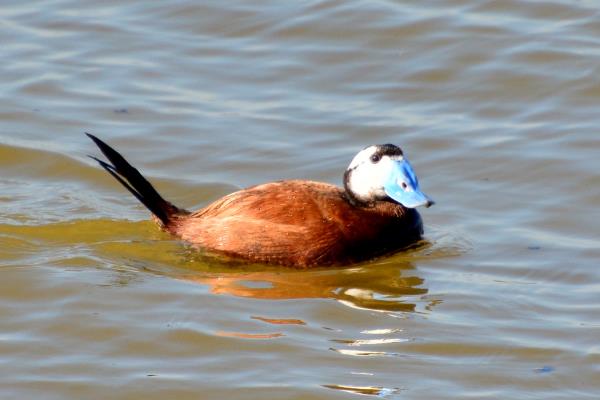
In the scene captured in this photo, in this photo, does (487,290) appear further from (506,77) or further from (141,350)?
(506,77)

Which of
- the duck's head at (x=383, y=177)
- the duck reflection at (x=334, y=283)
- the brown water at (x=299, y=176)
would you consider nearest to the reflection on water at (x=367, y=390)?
the brown water at (x=299, y=176)

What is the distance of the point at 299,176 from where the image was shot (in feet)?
32.6

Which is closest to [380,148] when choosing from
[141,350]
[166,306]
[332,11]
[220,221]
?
[220,221]

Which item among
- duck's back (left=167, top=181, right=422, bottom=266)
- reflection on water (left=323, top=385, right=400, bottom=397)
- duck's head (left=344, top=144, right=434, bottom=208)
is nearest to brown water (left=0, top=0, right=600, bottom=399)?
reflection on water (left=323, top=385, right=400, bottom=397)

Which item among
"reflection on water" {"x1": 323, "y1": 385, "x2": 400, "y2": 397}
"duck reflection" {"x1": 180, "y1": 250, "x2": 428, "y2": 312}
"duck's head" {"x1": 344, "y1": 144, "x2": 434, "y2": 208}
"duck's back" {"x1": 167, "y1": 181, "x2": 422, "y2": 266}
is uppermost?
"duck's head" {"x1": 344, "y1": 144, "x2": 434, "y2": 208}

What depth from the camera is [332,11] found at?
13.0m

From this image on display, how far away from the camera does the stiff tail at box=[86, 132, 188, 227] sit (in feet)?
27.9

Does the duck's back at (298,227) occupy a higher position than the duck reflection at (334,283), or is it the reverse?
the duck's back at (298,227)

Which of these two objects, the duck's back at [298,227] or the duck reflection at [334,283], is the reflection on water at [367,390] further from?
the duck's back at [298,227]

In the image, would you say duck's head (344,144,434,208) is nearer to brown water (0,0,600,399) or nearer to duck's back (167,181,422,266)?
duck's back (167,181,422,266)

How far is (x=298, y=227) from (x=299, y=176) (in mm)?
1631

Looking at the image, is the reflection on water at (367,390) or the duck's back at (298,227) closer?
the reflection on water at (367,390)

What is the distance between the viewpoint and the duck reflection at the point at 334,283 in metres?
7.78

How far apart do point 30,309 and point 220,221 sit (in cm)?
153
